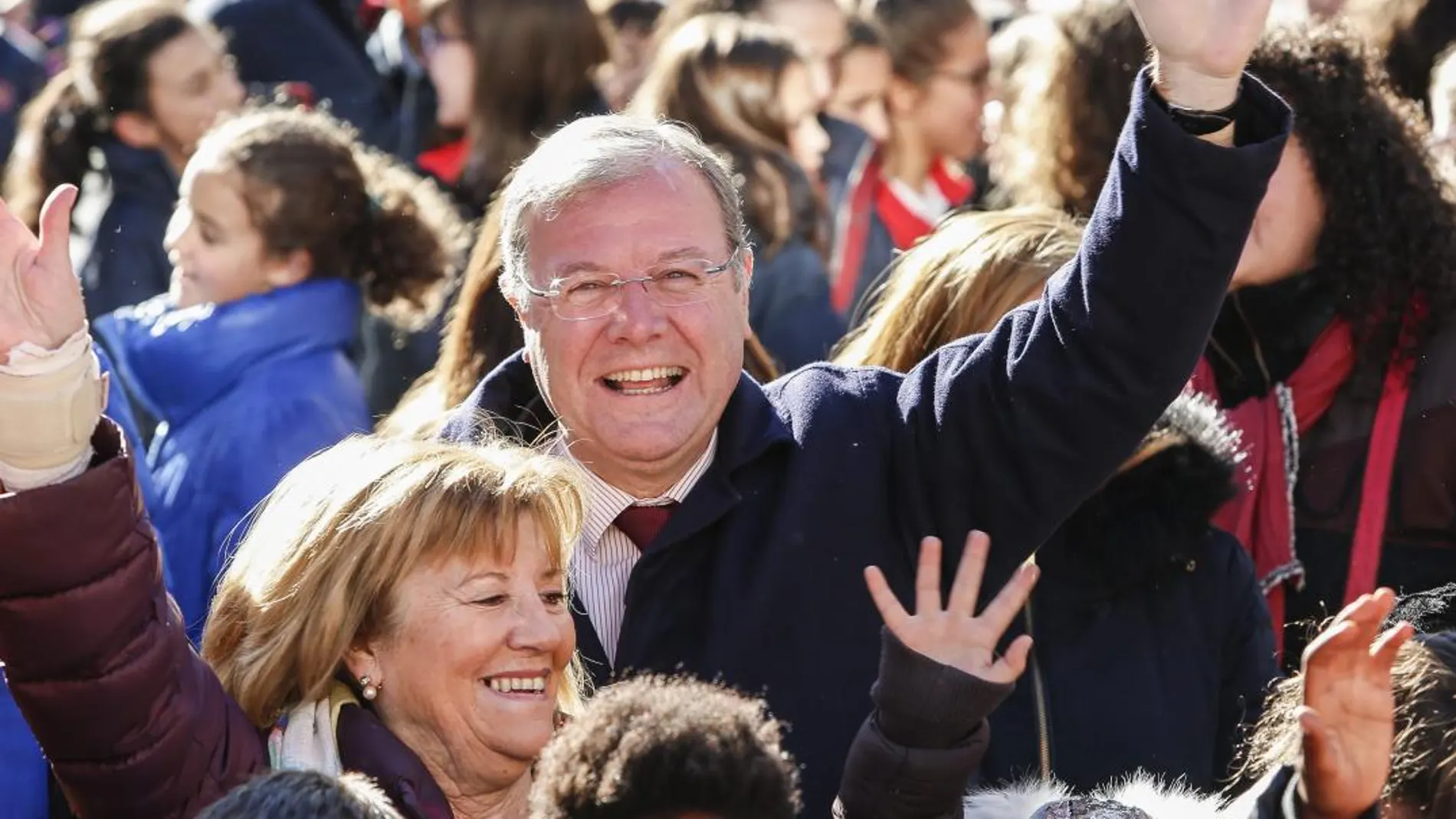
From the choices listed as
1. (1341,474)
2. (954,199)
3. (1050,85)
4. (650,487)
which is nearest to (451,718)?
(650,487)

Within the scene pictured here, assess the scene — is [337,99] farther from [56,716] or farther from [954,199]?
[56,716]

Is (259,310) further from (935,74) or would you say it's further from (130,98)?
(935,74)

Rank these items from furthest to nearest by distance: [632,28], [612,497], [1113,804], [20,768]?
[632,28]
[612,497]
[20,768]
[1113,804]

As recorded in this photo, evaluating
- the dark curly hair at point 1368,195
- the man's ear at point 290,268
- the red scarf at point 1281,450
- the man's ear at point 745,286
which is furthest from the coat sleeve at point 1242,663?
the man's ear at point 290,268

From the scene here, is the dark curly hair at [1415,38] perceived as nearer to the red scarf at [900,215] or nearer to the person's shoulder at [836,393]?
the red scarf at [900,215]

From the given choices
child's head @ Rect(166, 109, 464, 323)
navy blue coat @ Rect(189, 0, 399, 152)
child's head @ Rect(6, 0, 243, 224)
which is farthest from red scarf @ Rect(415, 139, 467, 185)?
child's head @ Rect(166, 109, 464, 323)

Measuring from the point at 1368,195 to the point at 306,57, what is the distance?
471 centimetres

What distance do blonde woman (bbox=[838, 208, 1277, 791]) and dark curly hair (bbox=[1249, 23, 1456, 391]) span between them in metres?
0.45

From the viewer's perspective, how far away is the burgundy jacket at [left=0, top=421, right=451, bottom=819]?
2.59 metres

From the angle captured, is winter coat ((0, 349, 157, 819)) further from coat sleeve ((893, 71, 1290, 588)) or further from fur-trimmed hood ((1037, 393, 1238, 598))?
fur-trimmed hood ((1037, 393, 1238, 598))

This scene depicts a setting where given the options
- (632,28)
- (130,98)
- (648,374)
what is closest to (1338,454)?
(648,374)

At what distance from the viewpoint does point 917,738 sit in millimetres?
2607

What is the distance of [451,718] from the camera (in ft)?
10.1

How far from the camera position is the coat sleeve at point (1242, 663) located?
12.5ft
